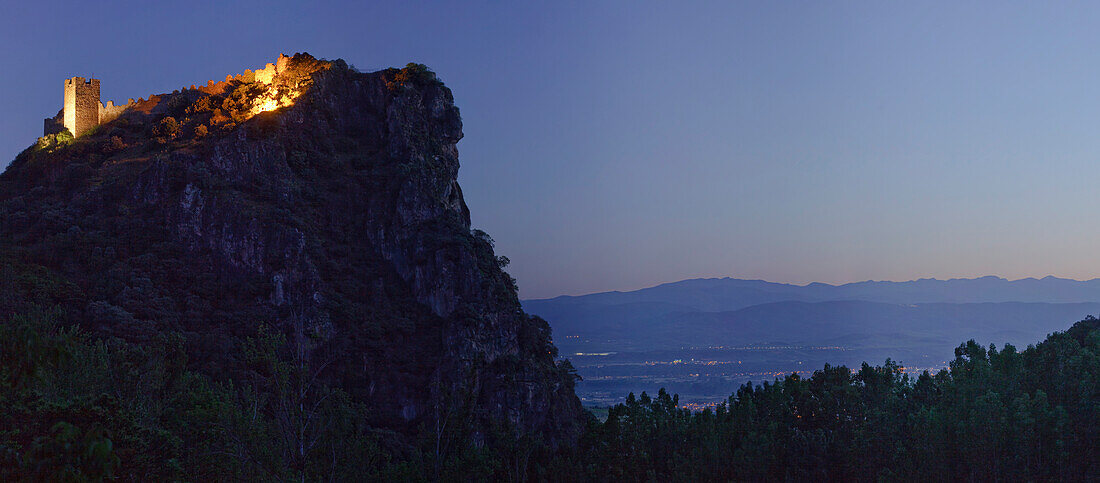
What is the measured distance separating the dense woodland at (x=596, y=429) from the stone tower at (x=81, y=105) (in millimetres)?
54392

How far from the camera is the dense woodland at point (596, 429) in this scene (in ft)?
55.9

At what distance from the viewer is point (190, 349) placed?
2381 inches

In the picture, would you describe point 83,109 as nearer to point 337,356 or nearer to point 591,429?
point 337,356

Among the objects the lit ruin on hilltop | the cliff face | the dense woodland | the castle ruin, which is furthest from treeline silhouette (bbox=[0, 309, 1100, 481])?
the castle ruin

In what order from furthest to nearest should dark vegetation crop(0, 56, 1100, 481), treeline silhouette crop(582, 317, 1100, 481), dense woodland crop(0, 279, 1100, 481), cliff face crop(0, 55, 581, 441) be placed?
cliff face crop(0, 55, 581, 441) → treeline silhouette crop(582, 317, 1100, 481) → dark vegetation crop(0, 56, 1100, 481) → dense woodland crop(0, 279, 1100, 481)

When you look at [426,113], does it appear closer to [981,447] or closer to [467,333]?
[467,333]

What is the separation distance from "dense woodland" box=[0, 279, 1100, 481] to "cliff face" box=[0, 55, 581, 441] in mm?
14954

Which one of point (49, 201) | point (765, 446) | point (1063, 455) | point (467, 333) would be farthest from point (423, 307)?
point (1063, 455)

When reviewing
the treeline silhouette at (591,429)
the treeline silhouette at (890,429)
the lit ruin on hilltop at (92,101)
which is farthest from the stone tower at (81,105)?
the treeline silhouette at (890,429)

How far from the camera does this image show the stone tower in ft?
304

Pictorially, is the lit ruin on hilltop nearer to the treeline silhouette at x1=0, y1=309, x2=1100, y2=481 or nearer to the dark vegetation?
the dark vegetation

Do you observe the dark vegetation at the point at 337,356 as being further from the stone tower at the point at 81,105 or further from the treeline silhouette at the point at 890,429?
the stone tower at the point at 81,105

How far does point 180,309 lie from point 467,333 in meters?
25.1

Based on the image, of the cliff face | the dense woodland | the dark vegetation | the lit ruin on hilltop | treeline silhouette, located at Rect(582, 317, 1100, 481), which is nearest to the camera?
the dense woodland
